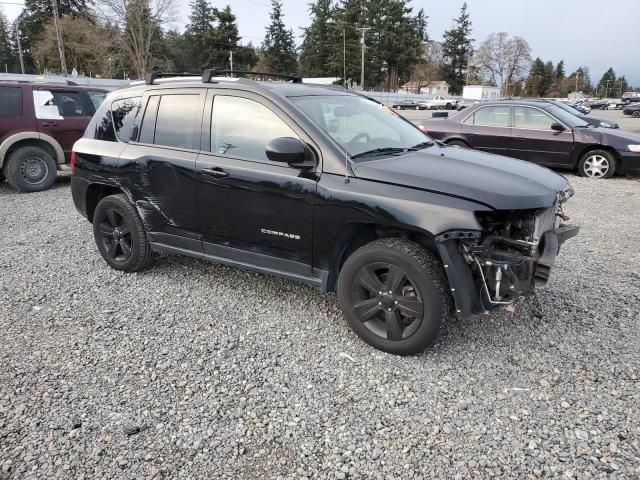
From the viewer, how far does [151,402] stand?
287cm

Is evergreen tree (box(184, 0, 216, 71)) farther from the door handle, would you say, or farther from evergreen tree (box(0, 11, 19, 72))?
the door handle

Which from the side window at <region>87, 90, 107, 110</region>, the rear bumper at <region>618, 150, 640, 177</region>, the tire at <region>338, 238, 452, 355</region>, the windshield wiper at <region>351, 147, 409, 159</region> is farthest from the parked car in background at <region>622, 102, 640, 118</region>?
the tire at <region>338, 238, 452, 355</region>

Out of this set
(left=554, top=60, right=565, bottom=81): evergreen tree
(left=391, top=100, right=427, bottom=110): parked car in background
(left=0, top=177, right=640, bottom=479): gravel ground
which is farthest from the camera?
(left=554, top=60, right=565, bottom=81): evergreen tree

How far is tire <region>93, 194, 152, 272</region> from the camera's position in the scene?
4570 millimetres

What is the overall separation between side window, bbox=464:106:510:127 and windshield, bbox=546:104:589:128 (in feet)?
2.69

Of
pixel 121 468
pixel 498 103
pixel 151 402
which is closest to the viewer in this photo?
pixel 121 468

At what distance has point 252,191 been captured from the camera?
12.1 ft

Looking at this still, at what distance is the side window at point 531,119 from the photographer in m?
9.80

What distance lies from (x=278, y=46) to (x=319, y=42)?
7.43m

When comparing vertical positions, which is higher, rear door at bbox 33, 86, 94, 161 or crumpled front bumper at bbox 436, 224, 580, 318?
rear door at bbox 33, 86, 94, 161

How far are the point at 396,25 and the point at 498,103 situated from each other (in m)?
77.0

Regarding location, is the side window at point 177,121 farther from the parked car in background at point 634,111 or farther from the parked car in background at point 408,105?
the parked car in background at point 408,105

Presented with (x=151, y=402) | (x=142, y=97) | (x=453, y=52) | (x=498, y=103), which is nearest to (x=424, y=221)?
(x=151, y=402)

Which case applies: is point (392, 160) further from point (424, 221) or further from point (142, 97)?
point (142, 97)
